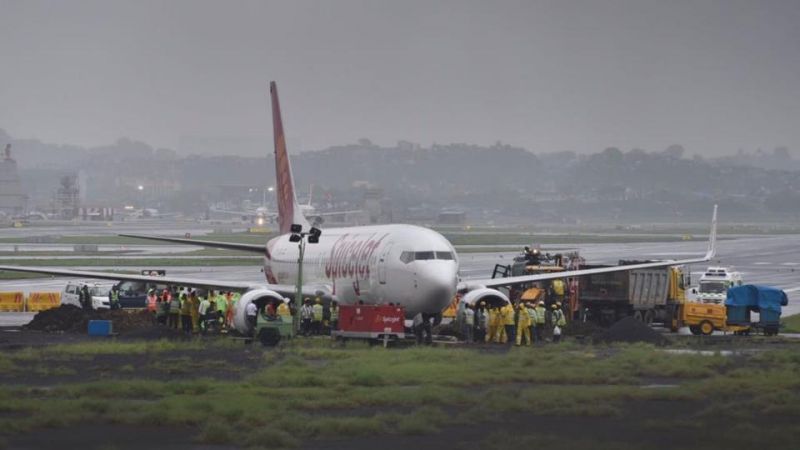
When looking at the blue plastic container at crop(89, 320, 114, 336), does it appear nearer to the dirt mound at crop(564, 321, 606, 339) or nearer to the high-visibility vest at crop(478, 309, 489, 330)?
the high-visibility vest at crop(478, 309, 489, 330)

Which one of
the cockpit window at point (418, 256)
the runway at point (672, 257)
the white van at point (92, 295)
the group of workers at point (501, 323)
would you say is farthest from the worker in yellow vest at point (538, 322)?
the white van at point (92, 295)

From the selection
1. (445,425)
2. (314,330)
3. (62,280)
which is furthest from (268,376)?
(62,280)

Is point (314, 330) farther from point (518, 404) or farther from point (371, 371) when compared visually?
point (518, 404)

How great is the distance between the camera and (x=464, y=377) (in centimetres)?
3869

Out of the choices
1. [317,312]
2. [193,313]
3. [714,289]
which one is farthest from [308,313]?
[714,289]

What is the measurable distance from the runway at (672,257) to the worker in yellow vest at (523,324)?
2731 centimetres

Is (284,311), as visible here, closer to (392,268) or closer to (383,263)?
(383,263)

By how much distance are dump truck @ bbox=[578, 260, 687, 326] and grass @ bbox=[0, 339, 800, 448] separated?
1916 cm

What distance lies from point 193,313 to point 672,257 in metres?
82.1

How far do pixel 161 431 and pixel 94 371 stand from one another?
12945 millimetres

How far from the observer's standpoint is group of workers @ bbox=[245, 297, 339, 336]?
55.5 meters

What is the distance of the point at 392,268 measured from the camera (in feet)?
175

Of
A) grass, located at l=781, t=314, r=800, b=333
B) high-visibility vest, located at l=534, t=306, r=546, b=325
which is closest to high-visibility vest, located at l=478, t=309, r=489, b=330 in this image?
high-visibility vest, located at l=534, t=306, r=546, b=325

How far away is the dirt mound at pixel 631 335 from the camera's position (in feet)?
177
